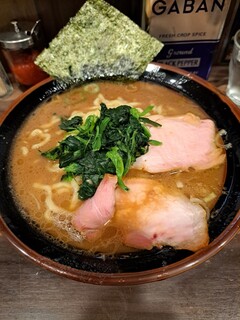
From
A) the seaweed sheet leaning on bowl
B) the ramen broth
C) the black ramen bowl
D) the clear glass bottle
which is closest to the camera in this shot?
the black ramen bowl

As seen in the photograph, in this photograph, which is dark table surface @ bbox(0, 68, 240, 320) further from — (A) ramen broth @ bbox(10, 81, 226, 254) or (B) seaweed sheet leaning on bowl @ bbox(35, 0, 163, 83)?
(B) seaweed sheet leaning on bowl @ bbox(35, 0, 163, 83)

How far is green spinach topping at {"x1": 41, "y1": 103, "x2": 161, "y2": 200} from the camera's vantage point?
59.4 inches

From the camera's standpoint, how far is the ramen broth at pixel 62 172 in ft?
4.58

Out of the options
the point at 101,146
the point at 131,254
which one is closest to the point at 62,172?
the point at 101,146

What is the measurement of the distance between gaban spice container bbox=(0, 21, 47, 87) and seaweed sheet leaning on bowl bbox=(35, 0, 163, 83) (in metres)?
0.14

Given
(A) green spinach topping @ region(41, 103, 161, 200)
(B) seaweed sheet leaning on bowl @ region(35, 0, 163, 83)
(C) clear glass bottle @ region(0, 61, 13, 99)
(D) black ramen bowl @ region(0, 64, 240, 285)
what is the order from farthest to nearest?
(C) clear glass bottle @ region(0, 61, 13, 99)
(B) seaweed sheet leaning on bowl @ region(35, 0, 163, 83)
(A) green spinach topping @ region(41, 103, 161, 200)
(D) black ramen bowl @ region(0, 64, 240, 285)

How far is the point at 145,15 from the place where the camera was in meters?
1.80

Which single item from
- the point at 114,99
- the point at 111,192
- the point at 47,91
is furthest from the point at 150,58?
the point at 111,192

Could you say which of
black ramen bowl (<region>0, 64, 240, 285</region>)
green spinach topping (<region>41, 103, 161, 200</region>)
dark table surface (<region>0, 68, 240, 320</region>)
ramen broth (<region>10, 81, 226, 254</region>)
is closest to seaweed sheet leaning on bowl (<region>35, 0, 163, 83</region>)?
ramen broth (<region>10, 81, 226, 254</region>)

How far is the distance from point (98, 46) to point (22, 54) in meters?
0.54

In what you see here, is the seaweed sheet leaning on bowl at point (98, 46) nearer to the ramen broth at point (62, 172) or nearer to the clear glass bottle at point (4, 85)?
the ramen broth at point (62, 172)

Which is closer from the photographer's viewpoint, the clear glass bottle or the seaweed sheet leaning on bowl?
the seaweed sheet leaning on bowl

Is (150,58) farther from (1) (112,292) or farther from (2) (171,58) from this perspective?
(1) (112,292)

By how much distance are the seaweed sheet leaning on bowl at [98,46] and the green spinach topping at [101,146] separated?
382 mm
